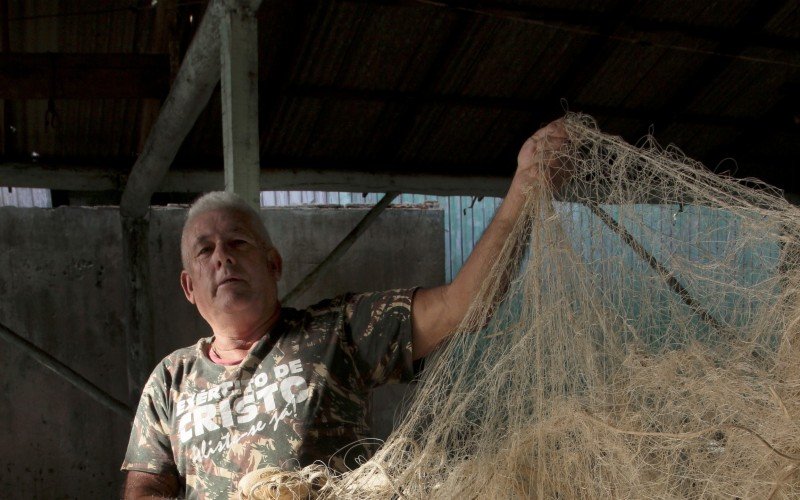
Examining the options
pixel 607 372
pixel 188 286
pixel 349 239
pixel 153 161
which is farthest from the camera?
pixel 349 239

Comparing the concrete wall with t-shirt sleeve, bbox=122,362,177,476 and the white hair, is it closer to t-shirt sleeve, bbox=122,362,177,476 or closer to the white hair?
the white hair

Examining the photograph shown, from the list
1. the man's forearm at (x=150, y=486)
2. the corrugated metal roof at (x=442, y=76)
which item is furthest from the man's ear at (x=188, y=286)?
the corrugated metal roof at (x=442, y=76)

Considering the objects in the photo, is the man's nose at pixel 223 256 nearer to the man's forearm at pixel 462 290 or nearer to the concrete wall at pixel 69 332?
the man's forearm at pixel 462 290

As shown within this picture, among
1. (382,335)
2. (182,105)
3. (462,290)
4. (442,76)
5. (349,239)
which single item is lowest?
(382,335)

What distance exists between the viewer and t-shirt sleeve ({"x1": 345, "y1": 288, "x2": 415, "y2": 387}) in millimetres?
1999

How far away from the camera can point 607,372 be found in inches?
71.1

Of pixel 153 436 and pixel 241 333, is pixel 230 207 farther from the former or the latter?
pixel 153 436

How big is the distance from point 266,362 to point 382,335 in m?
0.33

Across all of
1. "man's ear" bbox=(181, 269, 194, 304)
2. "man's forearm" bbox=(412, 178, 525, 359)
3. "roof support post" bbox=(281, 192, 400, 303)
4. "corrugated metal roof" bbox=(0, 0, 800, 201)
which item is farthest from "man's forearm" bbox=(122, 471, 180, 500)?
"roof support post" bbox=(281, 192, 400, 303)

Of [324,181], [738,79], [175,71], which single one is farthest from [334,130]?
[738,79]

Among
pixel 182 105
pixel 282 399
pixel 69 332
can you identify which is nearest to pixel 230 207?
pixel 282 399

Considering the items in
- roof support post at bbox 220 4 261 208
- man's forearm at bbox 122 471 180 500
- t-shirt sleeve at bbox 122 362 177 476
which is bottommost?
man's forearm at bbox 122 471 180 500

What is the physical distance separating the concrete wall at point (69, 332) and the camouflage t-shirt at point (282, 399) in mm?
3984

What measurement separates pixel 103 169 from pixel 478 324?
3395 millimetres
